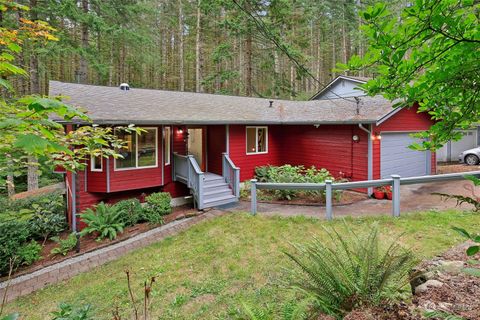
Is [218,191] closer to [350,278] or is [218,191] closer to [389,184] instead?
[389,184]

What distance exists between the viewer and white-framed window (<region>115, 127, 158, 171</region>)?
881 centimetres

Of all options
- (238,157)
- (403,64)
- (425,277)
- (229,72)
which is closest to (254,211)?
(238,157)

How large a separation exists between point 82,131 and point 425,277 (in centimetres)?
445

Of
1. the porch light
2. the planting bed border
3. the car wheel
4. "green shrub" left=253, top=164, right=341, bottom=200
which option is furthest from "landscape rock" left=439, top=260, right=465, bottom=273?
the car wheel

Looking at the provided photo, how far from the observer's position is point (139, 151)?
9117mm

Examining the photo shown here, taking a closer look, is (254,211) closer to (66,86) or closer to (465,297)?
(465,297)

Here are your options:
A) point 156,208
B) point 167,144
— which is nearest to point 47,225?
point 156,208

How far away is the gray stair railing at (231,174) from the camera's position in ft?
31.7

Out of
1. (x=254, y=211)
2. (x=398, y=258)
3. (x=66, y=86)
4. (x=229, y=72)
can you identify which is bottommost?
(x=254, y=211)

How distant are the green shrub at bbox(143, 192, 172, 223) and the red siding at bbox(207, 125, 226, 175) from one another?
2.87 m

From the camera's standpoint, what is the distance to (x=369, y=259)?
2.74 metres

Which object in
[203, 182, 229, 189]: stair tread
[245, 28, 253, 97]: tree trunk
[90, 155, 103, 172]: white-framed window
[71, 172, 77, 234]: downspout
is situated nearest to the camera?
[71, 172, 77, 234]: downspout

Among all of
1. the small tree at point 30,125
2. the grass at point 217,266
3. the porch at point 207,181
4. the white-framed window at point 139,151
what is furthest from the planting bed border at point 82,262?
the small tree at point 30,125

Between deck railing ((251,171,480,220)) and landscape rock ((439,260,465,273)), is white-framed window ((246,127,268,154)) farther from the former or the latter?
landscape rock ((439,260,465,273))
